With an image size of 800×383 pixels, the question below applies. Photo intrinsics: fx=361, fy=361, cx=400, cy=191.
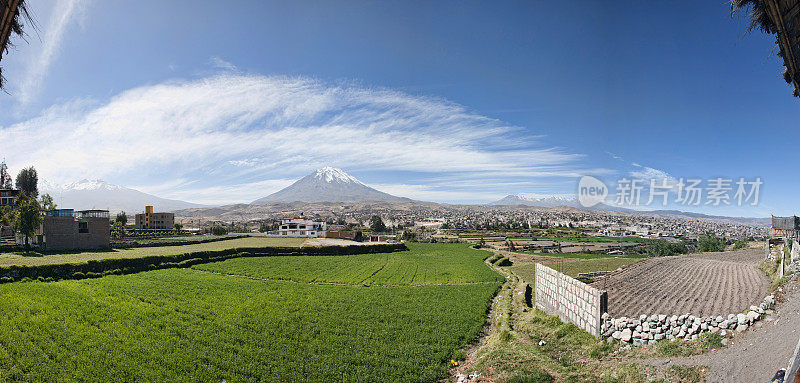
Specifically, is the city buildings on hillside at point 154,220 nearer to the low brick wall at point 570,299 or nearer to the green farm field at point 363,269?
the green farm field at point 363,269

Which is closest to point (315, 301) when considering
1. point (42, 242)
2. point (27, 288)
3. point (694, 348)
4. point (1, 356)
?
point (1, 356)

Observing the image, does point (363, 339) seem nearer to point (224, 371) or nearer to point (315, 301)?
point (224, 371)

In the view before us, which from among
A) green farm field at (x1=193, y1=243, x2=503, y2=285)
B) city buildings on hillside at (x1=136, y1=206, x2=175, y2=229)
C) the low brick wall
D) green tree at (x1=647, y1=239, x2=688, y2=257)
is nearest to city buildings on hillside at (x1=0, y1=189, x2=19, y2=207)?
city buildings on hillside at (x1=136, y1=206, x2=175, y2=229)

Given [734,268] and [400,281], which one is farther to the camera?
[400,281]

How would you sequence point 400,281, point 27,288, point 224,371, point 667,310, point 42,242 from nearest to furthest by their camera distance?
1. point 224,371
2. point 667,310
3. point 27,288
4. point 400,281
5. point 42,242

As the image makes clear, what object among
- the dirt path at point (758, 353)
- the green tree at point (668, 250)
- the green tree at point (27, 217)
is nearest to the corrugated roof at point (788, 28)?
the dirt path at point (758, 353)

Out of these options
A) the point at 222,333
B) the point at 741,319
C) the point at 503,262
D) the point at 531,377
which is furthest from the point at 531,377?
the point at 503,262
